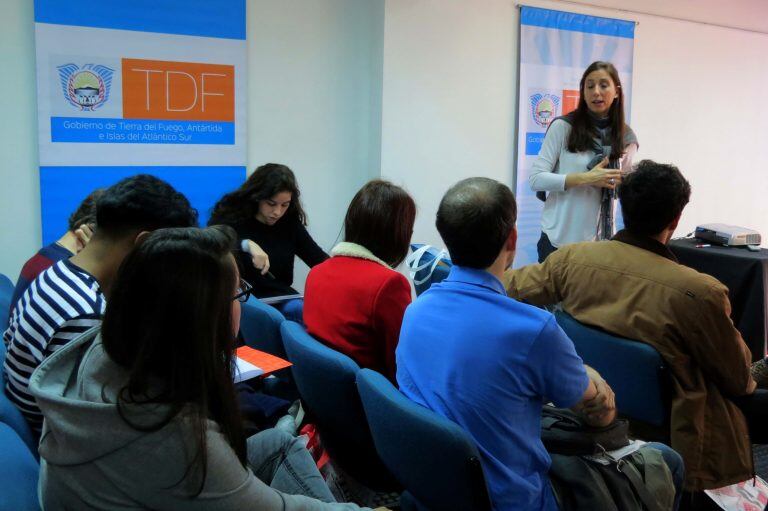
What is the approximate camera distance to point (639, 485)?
1.57 m

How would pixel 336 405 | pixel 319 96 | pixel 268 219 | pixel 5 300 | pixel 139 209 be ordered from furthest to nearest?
pixel 319 96 < pixel 268 219 < pixel 5 300 < pixel 336 405 < pixel 139 209

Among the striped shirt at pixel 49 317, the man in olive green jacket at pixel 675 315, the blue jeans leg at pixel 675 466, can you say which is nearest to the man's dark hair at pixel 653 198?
the man in olive green jacket at pixel 675 315

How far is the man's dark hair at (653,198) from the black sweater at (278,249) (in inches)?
74.2

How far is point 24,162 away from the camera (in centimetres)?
360

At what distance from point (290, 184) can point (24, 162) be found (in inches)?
58.5

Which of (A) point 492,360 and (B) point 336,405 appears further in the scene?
(B) point 336,405

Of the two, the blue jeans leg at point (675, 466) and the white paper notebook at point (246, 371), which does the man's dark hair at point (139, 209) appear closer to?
the white paper notebook at point (246, 371)

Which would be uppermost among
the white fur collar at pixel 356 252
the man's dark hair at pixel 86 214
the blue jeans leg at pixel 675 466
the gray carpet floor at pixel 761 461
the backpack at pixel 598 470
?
the man's dark hair at pixel 86 214

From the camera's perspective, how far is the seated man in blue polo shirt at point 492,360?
135 centimetres

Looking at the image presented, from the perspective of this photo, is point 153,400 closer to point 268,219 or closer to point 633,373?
point 633,373

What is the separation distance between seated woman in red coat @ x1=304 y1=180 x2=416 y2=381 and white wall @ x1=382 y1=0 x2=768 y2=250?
2303 mm

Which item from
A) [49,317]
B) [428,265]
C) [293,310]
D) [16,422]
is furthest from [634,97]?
[16,422]

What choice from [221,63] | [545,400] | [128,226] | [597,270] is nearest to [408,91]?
[221,63]

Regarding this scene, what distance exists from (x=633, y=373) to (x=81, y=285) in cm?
150
